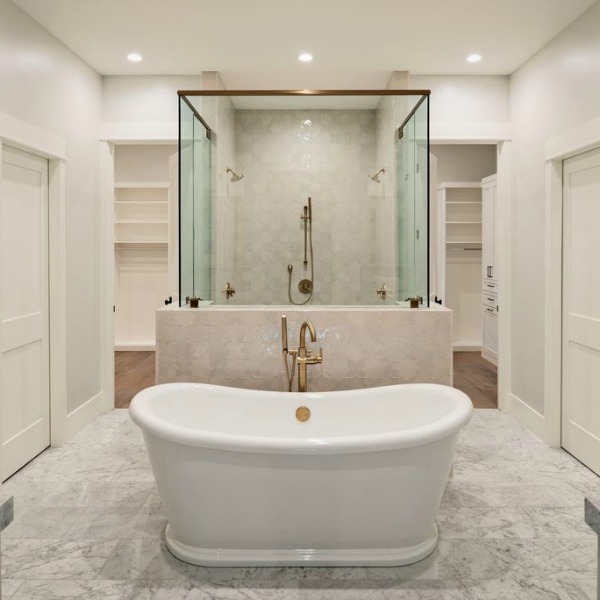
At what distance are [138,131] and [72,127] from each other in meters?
0.54

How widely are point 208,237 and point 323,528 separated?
173 centimetres

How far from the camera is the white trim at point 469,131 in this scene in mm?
3818

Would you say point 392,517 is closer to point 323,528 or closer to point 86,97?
point 323,528

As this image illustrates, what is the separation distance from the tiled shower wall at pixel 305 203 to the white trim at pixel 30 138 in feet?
3.72

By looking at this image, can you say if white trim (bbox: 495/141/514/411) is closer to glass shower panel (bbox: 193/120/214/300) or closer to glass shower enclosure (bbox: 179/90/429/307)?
glass shower enclosure (bbox: 179/90/429/307)

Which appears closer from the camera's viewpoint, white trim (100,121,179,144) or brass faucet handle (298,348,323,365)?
brass faucet handle (298,348,323,365)

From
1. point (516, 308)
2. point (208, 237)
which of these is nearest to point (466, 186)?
point (516, 308)

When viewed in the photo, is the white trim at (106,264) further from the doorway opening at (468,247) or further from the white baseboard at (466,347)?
the white baseboard at (466,347)

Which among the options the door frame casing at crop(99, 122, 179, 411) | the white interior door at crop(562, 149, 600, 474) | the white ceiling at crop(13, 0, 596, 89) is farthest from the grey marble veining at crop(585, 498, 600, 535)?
the door frame casing at crop(99, 122, 179, 411)

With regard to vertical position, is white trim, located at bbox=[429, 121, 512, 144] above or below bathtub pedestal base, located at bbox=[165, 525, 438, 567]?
above

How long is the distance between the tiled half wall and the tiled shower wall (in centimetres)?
15

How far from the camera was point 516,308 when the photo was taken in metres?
3.78

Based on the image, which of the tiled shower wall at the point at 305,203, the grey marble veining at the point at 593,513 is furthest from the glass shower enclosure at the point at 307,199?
the grey marble veining at the point at 593,513

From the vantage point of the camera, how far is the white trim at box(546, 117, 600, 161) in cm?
276
